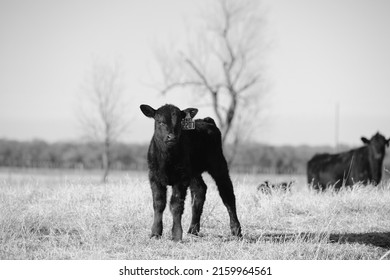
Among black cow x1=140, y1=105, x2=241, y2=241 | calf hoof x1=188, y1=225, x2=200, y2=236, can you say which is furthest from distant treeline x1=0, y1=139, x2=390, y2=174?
calf hoof x1=188, y1=225, x2=200, y2=236

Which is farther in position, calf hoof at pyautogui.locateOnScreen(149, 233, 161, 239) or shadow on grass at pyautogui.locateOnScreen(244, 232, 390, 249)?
shadow on grass at pyautogui.locateOnScreen(244, 232, 390, 249)

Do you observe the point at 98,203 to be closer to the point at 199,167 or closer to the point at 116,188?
the point at 116,188

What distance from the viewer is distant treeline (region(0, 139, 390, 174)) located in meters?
40.5

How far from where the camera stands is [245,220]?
29.1ft

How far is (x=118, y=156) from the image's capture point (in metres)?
47.5

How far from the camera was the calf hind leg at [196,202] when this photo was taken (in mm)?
7641

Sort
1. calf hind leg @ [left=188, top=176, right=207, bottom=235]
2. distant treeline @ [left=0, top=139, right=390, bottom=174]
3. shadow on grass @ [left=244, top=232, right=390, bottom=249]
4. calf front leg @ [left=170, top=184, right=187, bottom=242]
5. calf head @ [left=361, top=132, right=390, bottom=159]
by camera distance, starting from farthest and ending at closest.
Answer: distant treeline @ [left=0, top=139, right=390, bottom=174]
calf head @ [left=361, top=132, right=390, bottom=159]
calf hind leg @ [left=188, top=176, right=207, bottom=235]
shadow on grass @ [left=244, top=232, right=390, bottom=249]
calf front leg @ [left=170, top=184, right=187, bottom=242]

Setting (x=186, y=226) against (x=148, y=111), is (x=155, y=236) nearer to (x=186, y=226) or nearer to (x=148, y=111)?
(x=186, y=226)

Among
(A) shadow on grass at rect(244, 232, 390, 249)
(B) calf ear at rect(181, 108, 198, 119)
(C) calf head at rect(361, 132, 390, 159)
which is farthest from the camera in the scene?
(C) calf head at rect(361, 132, 390, 159)

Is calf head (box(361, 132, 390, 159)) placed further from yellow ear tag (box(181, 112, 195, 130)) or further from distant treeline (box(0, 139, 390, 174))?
distant treeline (box(0, 139, 390, 174))

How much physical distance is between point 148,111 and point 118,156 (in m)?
40.6

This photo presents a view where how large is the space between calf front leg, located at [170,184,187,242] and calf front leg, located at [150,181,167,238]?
0.44 feet

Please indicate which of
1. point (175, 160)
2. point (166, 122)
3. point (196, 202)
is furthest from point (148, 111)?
point (196, 202)
